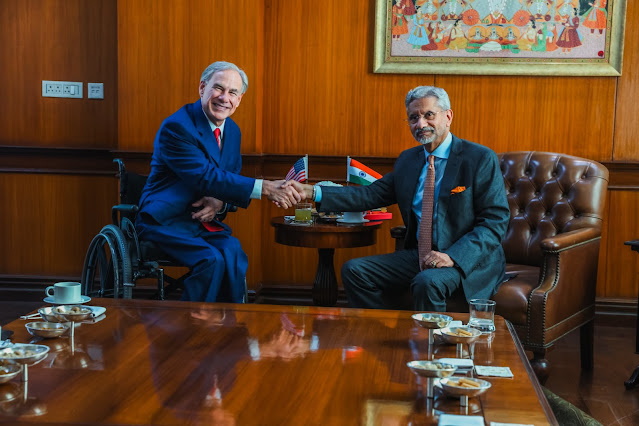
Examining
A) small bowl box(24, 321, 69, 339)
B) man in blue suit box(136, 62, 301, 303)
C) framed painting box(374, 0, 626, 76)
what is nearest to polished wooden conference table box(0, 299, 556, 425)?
small bowl box(24, 321, 69, 339)

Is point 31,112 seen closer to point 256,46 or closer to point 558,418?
point 256,46

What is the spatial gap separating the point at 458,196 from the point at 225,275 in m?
1.15

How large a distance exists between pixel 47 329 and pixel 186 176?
1.53m

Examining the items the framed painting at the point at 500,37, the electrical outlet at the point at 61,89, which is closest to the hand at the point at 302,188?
the framed painting at the point at 500,37

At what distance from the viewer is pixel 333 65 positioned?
15.7 feet

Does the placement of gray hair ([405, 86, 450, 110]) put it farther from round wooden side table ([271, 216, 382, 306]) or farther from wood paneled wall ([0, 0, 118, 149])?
wood paneled wall ([0, 0, 118, 149])

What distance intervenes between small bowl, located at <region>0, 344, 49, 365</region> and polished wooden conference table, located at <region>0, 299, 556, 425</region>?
0.16 feet

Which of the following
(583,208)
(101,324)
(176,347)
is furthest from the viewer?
(583,208)

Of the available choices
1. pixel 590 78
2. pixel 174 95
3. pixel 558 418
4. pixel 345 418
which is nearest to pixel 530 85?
pixel 590 78

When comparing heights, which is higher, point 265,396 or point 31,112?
point 31,112

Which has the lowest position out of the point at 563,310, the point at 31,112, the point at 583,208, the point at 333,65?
the point at 563,310

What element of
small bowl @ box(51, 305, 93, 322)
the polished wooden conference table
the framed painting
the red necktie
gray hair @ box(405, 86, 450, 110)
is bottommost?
the polished wooden conference table

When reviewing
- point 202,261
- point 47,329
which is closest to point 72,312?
point 47,329

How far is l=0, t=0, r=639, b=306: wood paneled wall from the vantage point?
461 cm
